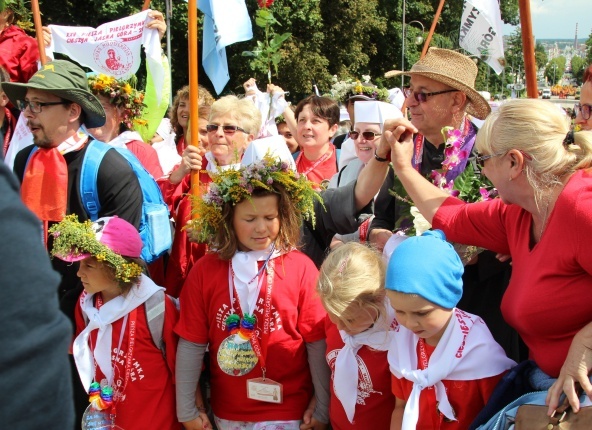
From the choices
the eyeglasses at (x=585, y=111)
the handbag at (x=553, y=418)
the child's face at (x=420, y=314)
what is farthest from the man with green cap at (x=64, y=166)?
the eyeglasses at (x=585, y=111)

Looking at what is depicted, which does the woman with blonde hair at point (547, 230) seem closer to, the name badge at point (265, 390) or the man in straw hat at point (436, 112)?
the man in straw hat at point (436, 112)

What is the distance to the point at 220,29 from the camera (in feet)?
14.9

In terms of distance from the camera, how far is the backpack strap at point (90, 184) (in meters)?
3.20

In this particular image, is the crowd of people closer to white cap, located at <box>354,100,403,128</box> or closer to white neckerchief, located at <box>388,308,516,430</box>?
white neckerchief, located at <box>388,308,516,430</box>

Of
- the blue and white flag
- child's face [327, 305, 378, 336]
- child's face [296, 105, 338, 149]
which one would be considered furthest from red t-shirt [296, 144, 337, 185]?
child's face [327, 305, 378, 336]

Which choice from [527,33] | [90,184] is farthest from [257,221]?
[527,33]

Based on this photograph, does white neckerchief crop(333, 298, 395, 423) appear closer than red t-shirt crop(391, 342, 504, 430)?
No

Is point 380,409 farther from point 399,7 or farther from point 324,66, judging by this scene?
point 399,7

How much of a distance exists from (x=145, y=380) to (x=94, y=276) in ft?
1.87

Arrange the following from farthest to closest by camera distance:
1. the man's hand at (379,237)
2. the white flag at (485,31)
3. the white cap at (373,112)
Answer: the white flag at (485,31)
the white cap at (373,112)
the man's hand at (379,237)

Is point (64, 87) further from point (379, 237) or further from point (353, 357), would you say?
point (353, 357)

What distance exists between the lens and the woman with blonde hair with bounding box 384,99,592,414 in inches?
77.0

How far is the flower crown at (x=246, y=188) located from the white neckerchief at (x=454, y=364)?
2.93 feet

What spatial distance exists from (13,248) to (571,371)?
1.73 meters
